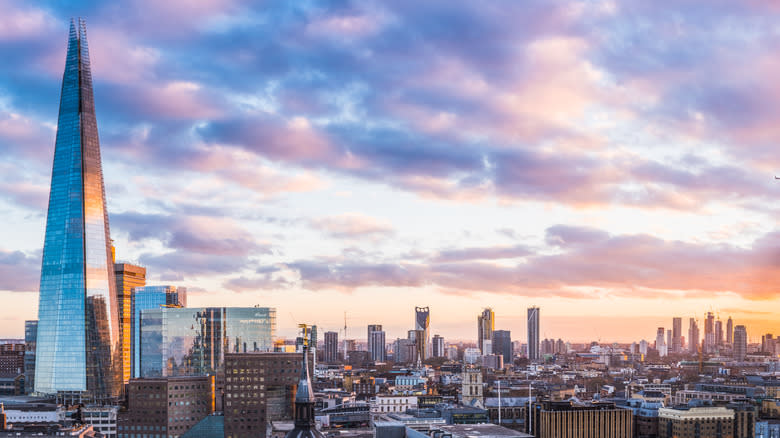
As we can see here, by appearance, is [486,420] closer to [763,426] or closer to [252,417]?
[252,417]

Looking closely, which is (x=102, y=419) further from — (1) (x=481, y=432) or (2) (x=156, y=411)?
(1) (x=481, y=432)

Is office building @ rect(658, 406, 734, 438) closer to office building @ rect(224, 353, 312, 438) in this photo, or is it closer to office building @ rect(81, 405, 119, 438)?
office building @ rect(224, 353, 312, 438)

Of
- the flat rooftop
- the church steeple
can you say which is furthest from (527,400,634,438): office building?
the church steeple

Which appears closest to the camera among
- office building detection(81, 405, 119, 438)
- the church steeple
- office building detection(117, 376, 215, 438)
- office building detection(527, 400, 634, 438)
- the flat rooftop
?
the church steeple

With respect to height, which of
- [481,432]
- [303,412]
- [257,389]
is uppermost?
[303,412]

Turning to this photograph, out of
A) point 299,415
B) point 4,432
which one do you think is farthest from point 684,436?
point 4,432

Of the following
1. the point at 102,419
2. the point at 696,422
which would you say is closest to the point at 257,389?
the point at 102,419

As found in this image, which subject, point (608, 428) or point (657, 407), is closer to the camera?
point (608, 428)
